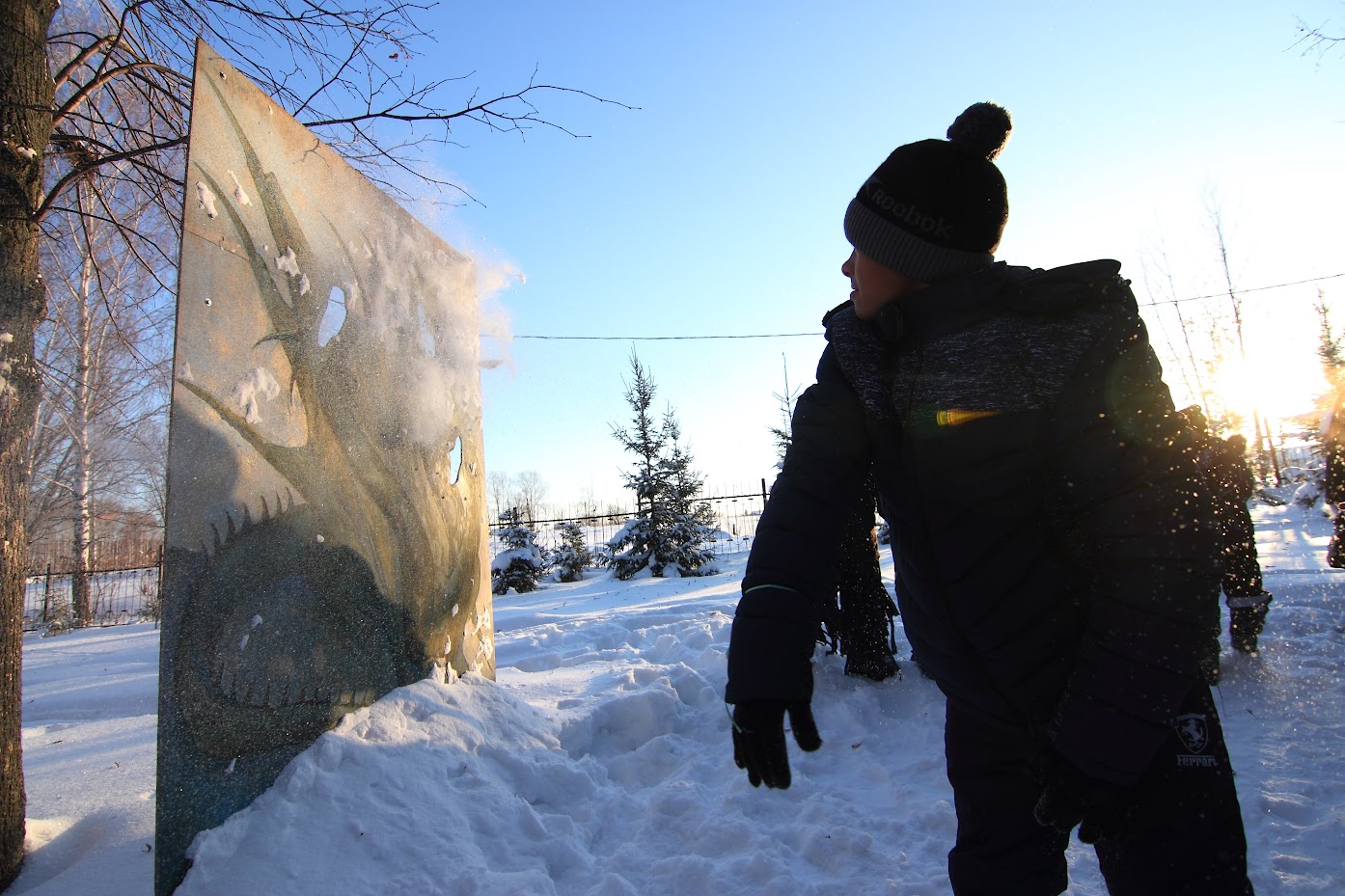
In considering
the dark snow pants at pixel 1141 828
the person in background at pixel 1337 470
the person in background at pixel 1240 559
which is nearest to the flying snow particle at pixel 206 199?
the dark snow pants at pixel 1141 828

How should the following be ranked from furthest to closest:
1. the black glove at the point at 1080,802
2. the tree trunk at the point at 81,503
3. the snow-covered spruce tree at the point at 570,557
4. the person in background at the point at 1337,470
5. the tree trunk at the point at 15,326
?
the snow-covered spruce tree at the point at 570,557 < the tree trunk at the point at 81,503 < the person in background at the point at 1337,470 < the tree trunk at the point at 15,326 < the black glove at the point at 1080,802

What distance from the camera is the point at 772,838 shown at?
2.39 m

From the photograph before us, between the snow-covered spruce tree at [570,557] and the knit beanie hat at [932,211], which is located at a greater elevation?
the knit beanie hat at [932,211]

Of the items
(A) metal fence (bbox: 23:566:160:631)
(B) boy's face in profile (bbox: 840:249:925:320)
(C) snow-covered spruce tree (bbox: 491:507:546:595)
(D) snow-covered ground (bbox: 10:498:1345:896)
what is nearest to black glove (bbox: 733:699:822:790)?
(B) boy's face in profile (bbox: 840:249:925:320)

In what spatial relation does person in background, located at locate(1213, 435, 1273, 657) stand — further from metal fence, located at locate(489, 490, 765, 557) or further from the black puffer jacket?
metal fence, located at locate(489, 490, 765, 557)

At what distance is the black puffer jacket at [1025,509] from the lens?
3.51 feet

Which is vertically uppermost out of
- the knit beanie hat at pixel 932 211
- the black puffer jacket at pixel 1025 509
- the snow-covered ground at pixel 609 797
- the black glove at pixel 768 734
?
the knit beanie hat at pixel 932 211

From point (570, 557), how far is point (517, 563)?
6.72ft

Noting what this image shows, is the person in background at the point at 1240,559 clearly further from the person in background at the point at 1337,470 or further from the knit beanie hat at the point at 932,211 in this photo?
the knit beanie hat at the point at 932,211

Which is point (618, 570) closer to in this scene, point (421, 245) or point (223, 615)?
point (421, 245)

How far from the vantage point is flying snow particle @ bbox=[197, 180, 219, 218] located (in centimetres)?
227

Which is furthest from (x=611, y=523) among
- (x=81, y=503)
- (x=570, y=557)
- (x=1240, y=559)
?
(x=1240, y=559)

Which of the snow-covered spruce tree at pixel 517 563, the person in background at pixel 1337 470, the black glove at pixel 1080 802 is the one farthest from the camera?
the snow-covered spruce tree at pixel 517 563

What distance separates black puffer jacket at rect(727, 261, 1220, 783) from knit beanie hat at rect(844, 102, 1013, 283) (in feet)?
0.32
